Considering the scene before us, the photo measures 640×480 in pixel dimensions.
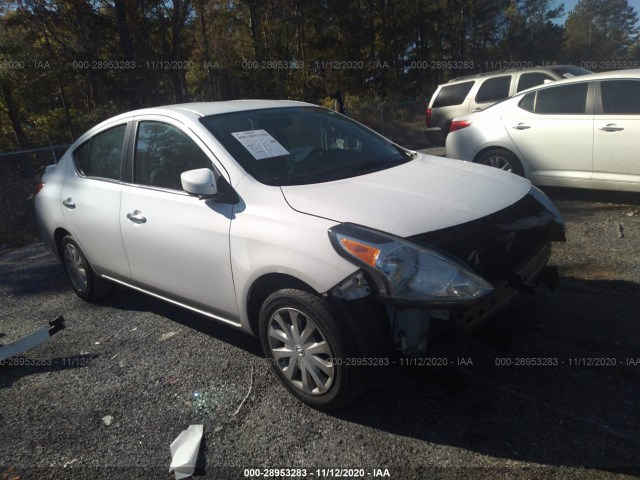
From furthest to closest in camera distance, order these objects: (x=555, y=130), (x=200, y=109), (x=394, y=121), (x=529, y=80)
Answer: (x=394, y=121) < (x=529, y=80) < (x=555, y=130) < (x=200, y=109)

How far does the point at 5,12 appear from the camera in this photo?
16.1 m

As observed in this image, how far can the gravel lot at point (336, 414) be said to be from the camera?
2354 millimetres

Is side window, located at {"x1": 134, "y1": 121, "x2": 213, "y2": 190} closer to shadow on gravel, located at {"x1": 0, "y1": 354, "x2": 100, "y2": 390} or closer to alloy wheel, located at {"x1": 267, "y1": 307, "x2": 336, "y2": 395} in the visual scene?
alloy wheel, located at {"x1": 267, "y1": 307, "x2": 336, "y2": 395}

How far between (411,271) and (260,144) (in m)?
1.46

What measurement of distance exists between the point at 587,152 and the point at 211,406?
5145mm

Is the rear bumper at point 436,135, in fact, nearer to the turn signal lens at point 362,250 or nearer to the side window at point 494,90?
the side window at point 494,90

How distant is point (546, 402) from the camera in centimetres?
262

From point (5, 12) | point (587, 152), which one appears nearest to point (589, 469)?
point (587, 152)

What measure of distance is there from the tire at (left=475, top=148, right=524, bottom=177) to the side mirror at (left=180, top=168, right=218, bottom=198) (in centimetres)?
476

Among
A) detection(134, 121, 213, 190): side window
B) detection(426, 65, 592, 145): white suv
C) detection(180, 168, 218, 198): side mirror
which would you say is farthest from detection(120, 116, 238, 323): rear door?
detection(426, 65, 592, 145): white suv

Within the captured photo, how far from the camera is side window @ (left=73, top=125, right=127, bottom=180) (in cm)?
397

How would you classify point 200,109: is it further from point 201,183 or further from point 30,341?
point 30,341

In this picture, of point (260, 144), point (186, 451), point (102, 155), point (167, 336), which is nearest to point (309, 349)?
point (186, 451)

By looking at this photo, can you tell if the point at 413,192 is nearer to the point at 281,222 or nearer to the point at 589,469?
the point at 281,222
